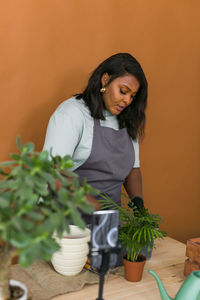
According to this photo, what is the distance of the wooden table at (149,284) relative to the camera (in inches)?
43.8

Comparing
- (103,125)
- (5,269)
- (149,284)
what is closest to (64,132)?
(103,125)

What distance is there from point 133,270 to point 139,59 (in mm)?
1540

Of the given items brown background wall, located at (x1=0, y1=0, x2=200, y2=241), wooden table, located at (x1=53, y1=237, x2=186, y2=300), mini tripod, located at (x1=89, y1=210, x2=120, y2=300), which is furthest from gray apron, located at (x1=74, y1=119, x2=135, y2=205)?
mini tripod, located at (x1=89, y1=210, x2=120, y2=300)

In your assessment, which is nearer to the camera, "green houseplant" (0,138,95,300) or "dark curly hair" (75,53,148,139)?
"green houseplant" (0,138,95,300)

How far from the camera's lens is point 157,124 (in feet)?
8.15

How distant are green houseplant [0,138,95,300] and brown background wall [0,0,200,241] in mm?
1118

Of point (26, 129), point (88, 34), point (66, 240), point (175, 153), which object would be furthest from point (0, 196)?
point (175, 153)

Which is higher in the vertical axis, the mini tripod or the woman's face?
the woman's face

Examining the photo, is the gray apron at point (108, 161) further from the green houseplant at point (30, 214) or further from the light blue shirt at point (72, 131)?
the green houseplant at point (30, 214)

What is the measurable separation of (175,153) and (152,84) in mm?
579

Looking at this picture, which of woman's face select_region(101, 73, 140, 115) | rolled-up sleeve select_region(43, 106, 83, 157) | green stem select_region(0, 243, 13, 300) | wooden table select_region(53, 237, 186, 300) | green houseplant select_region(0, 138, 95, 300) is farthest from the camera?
woman's face select_region(101, 73, 140, 115)

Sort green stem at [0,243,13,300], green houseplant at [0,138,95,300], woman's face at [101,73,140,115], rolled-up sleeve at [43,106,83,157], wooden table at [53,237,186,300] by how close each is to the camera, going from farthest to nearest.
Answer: woman's face at [101,73,140,115] → rolled-up sleeve at [43,106,83,157] → wooden table at [53,237,186,300] → green stem at [0,243,13,300] → green houseplant at [0,138,95,300]

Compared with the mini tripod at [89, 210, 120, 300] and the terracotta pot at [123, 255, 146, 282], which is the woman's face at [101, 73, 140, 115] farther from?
the mini tripod at [89, 210, 120, 300]

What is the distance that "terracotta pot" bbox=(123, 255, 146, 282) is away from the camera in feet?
3.95
